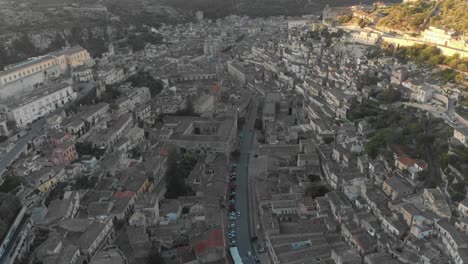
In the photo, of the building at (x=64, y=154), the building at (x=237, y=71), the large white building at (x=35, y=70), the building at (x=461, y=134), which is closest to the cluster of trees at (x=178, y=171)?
the building at (x=64, y=154)

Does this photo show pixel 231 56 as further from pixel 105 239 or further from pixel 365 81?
pixel 105 239

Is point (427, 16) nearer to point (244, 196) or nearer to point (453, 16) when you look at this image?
point (453, 16)

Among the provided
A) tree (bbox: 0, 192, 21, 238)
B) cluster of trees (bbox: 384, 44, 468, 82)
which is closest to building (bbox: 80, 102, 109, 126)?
tree (bbox: 0, 192, 21, 238)

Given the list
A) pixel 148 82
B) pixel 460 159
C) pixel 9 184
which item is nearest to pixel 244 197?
pixel 460 159

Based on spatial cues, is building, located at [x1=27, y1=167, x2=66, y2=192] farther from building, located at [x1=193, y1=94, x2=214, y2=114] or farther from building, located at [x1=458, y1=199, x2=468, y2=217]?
building, located at [x1=458, y1=199, x2=468, y2=217]

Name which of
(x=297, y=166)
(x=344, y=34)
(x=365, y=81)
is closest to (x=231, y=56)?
(x=344, y=34)
